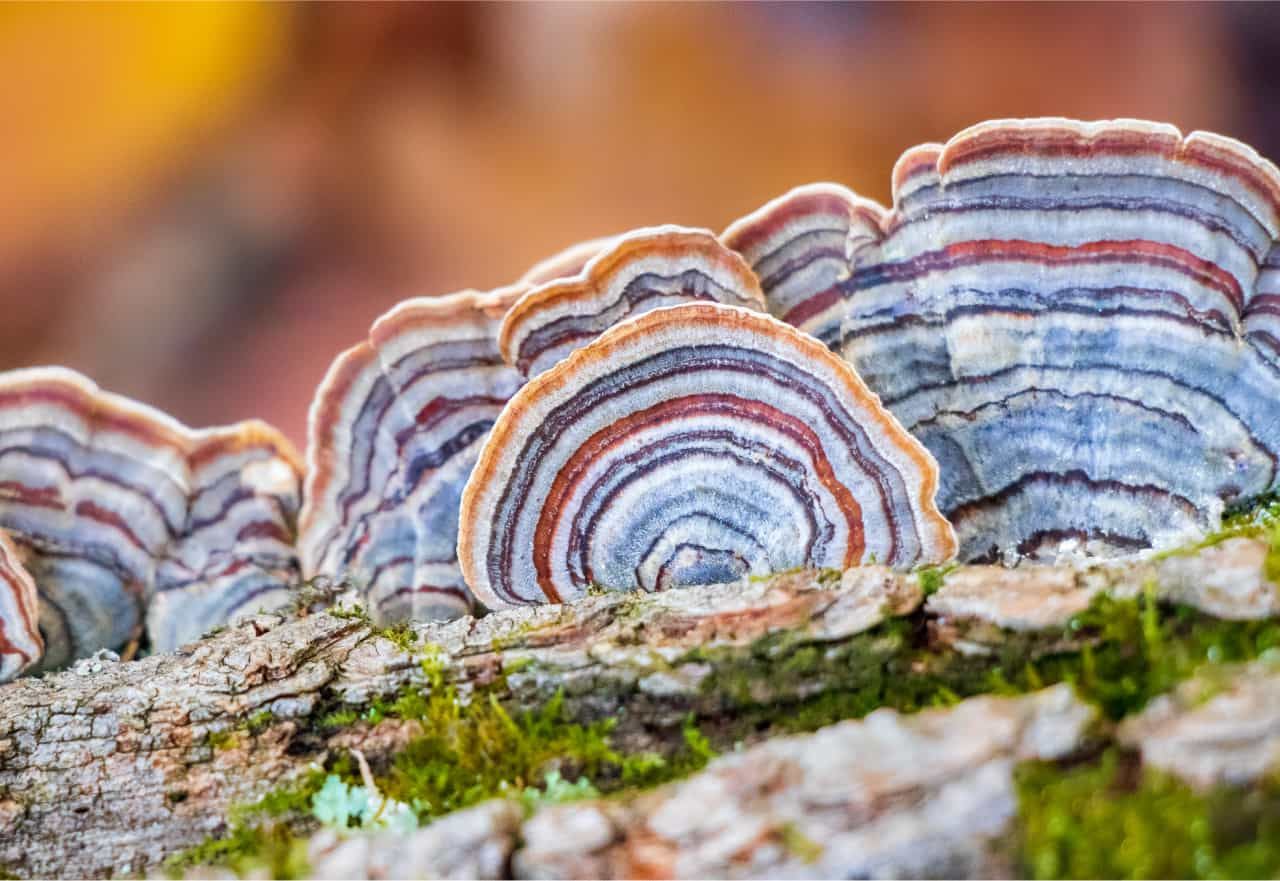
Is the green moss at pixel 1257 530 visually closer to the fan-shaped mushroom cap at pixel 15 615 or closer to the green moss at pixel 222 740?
the green moss at pixel 222 740

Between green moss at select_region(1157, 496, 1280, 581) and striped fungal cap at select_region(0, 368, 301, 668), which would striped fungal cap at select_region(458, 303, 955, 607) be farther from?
striped fungal cap at select_region(0, 368, 301, 668)

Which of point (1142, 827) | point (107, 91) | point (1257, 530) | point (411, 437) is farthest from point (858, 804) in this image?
point (107, 91)

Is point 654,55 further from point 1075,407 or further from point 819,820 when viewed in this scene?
point 819,820

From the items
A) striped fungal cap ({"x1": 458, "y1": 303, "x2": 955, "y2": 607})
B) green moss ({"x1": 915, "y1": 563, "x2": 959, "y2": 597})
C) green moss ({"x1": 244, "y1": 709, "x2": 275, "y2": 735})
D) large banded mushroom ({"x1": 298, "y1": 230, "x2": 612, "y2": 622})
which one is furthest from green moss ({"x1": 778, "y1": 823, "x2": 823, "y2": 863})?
large banded mushroom ({"x1": 298, "y1": 230, "x2": 612, "y2": 622})

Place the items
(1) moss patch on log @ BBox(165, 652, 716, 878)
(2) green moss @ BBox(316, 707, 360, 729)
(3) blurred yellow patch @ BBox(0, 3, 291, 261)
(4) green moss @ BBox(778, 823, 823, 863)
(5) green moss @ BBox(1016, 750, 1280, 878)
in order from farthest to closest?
(3) blurred yellow patch @ BBox(0, 3, 291, 261)
(2) green moss @ BBox(316, 707, 360, 729)
(1) moss patch on log @ BBox(165, 652, 716, 878)
(4) green moss @ BBox(778, 823, 823, 863)
(5) green moss @ BBox(1016, 750, 1280, 878)

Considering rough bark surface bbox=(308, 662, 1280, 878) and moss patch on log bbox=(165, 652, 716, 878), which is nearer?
rough bark surface bbox=(308, 662, 1280, 878)

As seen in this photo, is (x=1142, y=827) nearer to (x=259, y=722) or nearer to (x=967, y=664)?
(x=967, y=664)
